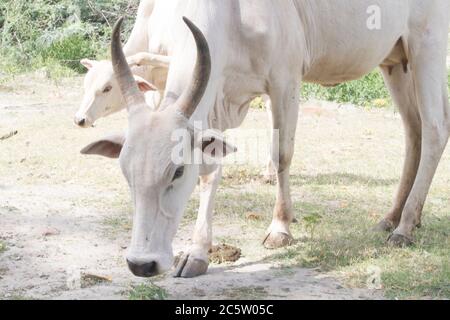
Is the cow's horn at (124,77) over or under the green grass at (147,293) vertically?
over

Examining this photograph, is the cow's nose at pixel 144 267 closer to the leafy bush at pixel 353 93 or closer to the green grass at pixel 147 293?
the green grass at pixel 147 293

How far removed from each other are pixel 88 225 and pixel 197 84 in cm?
173

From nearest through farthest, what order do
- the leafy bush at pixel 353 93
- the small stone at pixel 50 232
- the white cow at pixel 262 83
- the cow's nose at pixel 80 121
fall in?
the white cow at pixel 262 83 → the small stone at pixel 50 232 → the cow's nose at pixel 80 121 → the leafy bush at pixel 353 93

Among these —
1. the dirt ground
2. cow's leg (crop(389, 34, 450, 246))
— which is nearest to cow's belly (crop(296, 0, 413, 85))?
cow's leg (crop(389, 34, 450, 246))

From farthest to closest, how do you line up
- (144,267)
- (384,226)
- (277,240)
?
(384,226) < (277,240) < (144,267)

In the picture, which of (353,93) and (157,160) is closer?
(157,160)

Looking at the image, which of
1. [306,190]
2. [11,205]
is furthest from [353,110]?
[11,205]

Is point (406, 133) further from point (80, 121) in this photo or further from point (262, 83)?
point (80, 121)

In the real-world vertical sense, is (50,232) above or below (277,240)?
below

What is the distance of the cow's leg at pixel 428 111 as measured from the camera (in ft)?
16.2

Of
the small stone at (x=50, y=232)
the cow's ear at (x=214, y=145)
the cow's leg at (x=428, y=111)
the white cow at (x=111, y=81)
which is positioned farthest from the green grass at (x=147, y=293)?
the white cow at (x=111, y=81)

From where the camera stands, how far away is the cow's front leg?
423 centimetres

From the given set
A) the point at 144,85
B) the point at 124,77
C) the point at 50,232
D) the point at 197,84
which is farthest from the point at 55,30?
the point at 197,84

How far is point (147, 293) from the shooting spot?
3.86 metres
